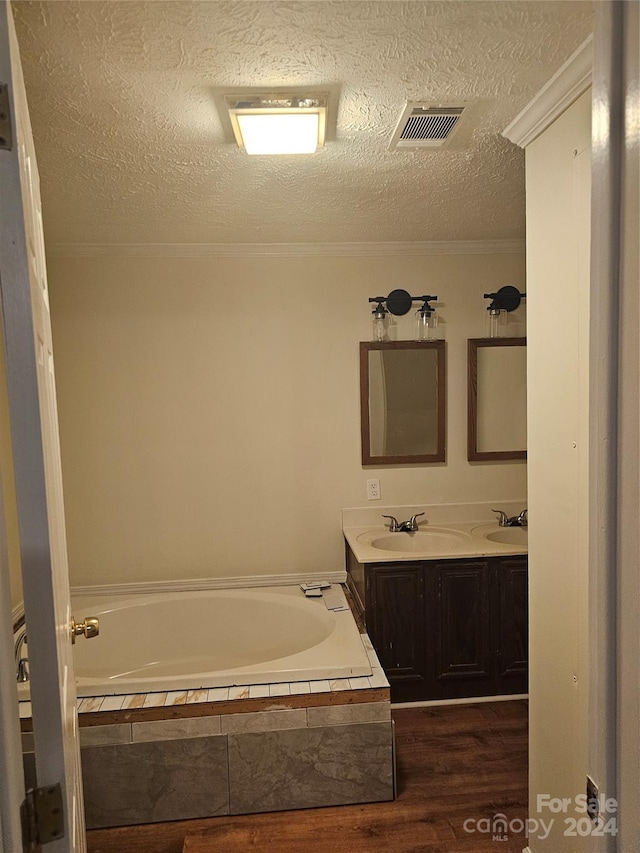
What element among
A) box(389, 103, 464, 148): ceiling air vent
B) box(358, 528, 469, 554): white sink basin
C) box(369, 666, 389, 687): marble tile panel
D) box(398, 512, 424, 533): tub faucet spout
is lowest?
box(369, 666, 389, 687): marble tile panel

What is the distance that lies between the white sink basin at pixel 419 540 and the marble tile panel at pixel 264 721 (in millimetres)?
1233

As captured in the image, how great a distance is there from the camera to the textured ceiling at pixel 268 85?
134 cm

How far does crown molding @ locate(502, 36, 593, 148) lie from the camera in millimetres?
1501

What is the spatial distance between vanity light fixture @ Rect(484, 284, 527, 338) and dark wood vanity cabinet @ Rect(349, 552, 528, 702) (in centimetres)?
138

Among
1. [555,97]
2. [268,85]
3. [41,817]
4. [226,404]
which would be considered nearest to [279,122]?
[268,85]

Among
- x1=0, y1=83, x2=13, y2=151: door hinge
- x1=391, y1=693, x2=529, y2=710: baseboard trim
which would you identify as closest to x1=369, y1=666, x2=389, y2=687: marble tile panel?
x1=391, y1=693, x2=529, y2=710: baseboard trim

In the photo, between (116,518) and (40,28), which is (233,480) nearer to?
(116,518)

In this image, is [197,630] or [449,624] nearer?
[449,624]

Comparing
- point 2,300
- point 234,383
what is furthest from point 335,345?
point 2,300

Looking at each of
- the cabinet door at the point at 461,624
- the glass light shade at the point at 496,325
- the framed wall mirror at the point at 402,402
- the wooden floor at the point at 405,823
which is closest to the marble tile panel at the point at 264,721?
A: the wooden floor at the point at 405,823

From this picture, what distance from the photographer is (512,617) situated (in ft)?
10.5

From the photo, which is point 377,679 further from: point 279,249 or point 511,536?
point 279,249

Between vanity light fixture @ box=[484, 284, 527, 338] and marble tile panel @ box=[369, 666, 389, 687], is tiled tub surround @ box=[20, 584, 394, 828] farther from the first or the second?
vanity light fixture @ box=[484, 284, 527, 338]

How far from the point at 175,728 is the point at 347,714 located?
690 millimetres
